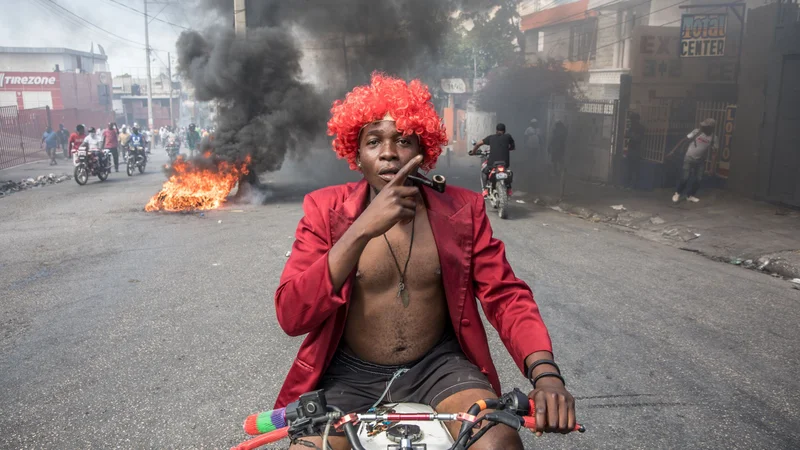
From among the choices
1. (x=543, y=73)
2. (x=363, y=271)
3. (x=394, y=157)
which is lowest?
(x=363, y=271)

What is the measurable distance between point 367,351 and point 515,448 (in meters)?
0.74

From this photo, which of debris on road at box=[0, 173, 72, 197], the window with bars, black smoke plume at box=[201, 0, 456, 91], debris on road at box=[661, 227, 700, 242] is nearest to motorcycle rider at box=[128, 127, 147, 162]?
debris on road at box=[0, 173, 72, 197]

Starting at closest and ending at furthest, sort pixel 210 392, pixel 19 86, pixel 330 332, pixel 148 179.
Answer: pixel 330 332
pixel 210 392
pixel 148 179
pixel 19 86

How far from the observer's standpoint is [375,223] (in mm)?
2002

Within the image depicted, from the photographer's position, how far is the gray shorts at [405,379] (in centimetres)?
225

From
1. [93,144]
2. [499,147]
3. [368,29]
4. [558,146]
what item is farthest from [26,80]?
[499,147]

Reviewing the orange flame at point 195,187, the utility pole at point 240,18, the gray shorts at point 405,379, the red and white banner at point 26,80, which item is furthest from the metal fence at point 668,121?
the red and white banner at point 26,80

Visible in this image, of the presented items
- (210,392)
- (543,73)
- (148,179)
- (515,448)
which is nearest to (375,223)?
(515,448)

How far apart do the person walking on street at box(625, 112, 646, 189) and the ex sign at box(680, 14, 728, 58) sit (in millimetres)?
2137

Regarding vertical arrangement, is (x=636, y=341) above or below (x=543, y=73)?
below

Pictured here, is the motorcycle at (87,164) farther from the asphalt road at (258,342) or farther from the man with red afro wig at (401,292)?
the man with red afro wig at (401,292)

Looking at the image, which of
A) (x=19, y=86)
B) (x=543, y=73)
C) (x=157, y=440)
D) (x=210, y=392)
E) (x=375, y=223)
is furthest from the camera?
(x=19, y=86)

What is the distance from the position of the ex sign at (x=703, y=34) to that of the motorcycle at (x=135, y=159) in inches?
722

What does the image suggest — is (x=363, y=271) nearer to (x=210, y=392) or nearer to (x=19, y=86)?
(x=210, y=392)
